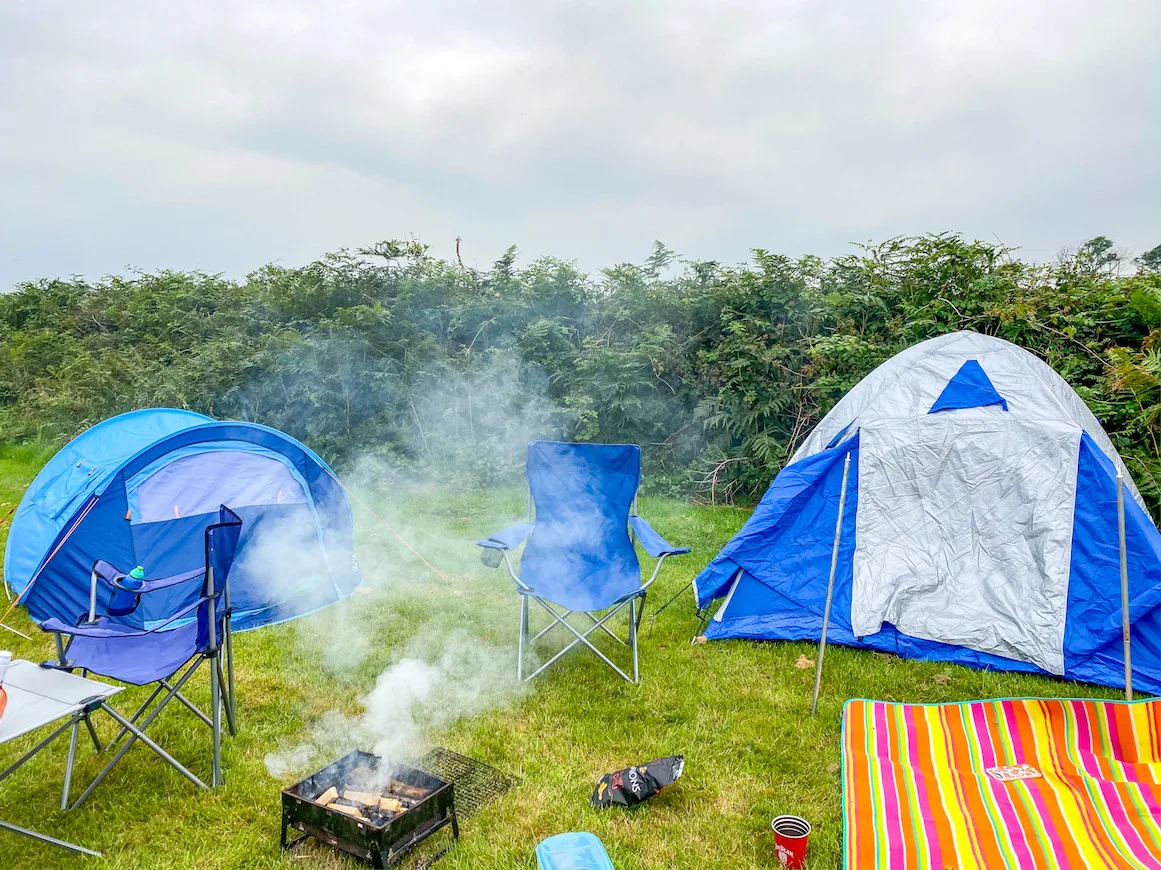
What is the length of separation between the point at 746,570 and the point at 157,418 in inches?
141

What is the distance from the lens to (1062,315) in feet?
16.0

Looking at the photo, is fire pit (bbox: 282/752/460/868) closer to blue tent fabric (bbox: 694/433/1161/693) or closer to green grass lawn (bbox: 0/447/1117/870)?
green grass lawn (bbox: 0/447/1117/870)

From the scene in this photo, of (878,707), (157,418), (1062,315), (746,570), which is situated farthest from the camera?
(1062,315)

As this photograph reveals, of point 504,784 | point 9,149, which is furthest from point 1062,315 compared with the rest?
point 9,149

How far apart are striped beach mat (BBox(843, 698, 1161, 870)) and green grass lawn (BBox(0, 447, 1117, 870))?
0.14 meters

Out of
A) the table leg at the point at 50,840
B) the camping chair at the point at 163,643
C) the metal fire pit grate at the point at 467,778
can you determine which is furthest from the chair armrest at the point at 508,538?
the table leg at the point at 50,840

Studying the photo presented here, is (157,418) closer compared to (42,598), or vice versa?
(42,598)

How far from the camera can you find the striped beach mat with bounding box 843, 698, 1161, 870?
194cm

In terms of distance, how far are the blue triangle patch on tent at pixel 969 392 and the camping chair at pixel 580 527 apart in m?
1.51

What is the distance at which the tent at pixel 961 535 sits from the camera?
9.81ft

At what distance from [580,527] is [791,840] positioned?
1988 mm

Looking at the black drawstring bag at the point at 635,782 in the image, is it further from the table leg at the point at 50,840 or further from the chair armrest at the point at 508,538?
the table leg at the point at 50,840

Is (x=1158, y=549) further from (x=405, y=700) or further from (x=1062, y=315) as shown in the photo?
(x=405, y=700)

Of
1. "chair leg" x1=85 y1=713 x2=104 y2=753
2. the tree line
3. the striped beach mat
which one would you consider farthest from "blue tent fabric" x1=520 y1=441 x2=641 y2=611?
the tree line
